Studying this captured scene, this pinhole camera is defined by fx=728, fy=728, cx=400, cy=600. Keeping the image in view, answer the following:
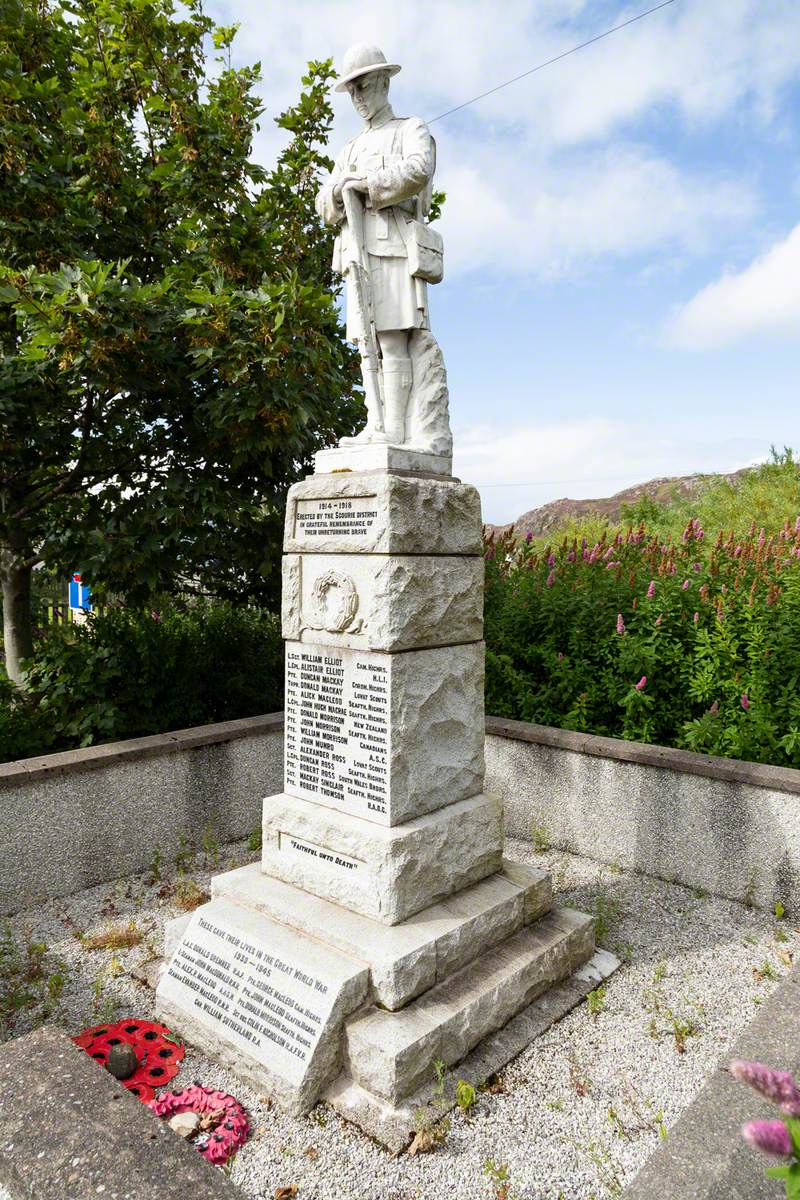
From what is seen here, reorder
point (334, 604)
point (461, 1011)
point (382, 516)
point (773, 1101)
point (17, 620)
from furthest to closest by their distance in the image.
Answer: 1. point (17, 620)
2. point (334, 604)
3. point (382, 516)
4. point (461, 1011)
5. point (773, 1101)

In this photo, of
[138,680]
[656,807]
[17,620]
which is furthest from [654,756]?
[17,620]

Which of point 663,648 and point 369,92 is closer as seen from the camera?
point 369,92

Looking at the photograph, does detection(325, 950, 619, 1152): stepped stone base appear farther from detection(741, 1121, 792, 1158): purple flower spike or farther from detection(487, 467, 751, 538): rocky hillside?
detection(487, 467, 751, 538): rocky hillside

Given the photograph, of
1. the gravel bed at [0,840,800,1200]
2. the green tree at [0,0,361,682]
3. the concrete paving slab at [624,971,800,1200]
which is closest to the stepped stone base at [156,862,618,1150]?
the gravel bed at [0,840,800,1200]

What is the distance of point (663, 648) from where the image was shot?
5367 mm

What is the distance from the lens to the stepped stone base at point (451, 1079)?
2678mm

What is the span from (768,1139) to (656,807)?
3822mm

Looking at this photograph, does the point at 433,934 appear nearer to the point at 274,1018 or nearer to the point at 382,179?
the point at 274,1018

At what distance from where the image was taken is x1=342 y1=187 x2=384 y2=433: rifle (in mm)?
3553

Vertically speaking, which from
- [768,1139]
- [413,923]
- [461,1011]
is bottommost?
[461,1011]

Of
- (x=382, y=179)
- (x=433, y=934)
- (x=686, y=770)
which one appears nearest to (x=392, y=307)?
(x=382, y=179)

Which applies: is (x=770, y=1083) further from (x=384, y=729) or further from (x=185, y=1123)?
(x=185, y=1123)

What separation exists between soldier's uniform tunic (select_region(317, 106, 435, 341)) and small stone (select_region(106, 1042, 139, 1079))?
3.35 m

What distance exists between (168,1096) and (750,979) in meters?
2.75
